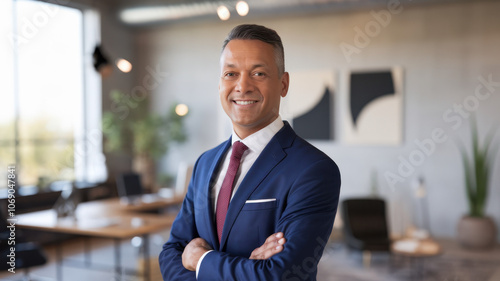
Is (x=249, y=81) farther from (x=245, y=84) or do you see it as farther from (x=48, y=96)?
(x=48, y=96)

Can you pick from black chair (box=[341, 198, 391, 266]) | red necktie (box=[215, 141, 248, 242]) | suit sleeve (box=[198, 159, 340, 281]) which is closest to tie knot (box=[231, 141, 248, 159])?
red necktie (box=[215, 141, 248, 242])

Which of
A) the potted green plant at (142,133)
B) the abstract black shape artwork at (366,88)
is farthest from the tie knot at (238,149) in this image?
the potted green plant at (142,133)

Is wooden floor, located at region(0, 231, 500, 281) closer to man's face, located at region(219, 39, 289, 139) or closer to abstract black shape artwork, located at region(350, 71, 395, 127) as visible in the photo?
abstract black shape artwork, located at region(350, 71, 395, 127)

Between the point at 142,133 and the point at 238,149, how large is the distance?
23.5 feet

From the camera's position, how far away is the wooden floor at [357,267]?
5480 millimetres

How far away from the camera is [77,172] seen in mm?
8680

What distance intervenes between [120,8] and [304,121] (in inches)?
147

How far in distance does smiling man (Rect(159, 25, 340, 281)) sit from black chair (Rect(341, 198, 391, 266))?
4.73 metres

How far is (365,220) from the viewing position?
6.32m

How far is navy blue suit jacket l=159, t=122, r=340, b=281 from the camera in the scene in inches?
56.8

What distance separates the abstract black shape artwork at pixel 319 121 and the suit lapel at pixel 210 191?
6384 millimetres

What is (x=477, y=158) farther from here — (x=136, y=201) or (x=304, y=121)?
(x=136, y=201)

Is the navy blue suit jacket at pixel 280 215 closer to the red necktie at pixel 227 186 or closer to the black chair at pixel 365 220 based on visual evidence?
the red necktie at pixel 227 186

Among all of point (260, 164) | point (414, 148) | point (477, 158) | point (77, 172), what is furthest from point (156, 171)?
point (260, 164)
